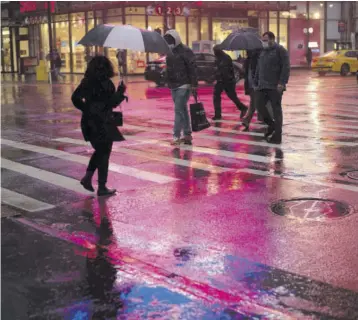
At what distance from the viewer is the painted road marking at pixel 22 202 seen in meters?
6.82

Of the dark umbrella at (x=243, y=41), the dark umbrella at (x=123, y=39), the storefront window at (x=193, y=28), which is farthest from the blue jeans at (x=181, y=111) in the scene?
the storefront window at (x=193, y=28)

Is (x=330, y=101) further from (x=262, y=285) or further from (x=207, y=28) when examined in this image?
(x=207, y=28)

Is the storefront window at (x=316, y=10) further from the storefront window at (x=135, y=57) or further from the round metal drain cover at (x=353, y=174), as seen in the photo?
the round metal drain cover at (x=353, y=174)

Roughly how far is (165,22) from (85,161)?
98.3ft

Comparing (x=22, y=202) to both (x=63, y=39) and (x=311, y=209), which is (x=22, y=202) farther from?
(x=63, y=39)

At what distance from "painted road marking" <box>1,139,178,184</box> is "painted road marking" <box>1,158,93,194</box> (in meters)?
0.80

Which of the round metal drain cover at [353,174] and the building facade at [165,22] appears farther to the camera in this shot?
the building facade at [165,22]

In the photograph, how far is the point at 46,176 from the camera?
27.9ft

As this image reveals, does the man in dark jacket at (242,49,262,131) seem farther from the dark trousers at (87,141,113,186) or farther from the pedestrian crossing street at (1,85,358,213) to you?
the dark trousers at (87,141,113,186)

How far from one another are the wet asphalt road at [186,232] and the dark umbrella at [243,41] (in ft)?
9.26

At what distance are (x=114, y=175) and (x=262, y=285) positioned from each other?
442cm

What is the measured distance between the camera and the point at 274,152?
32.9 feet

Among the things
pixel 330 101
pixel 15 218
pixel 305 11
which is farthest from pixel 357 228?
pixel 305 11

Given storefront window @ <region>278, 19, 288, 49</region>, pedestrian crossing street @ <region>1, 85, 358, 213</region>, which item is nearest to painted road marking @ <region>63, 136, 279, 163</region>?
pedestrian crossing street @ <region>1, 85, 358, 213</region>
